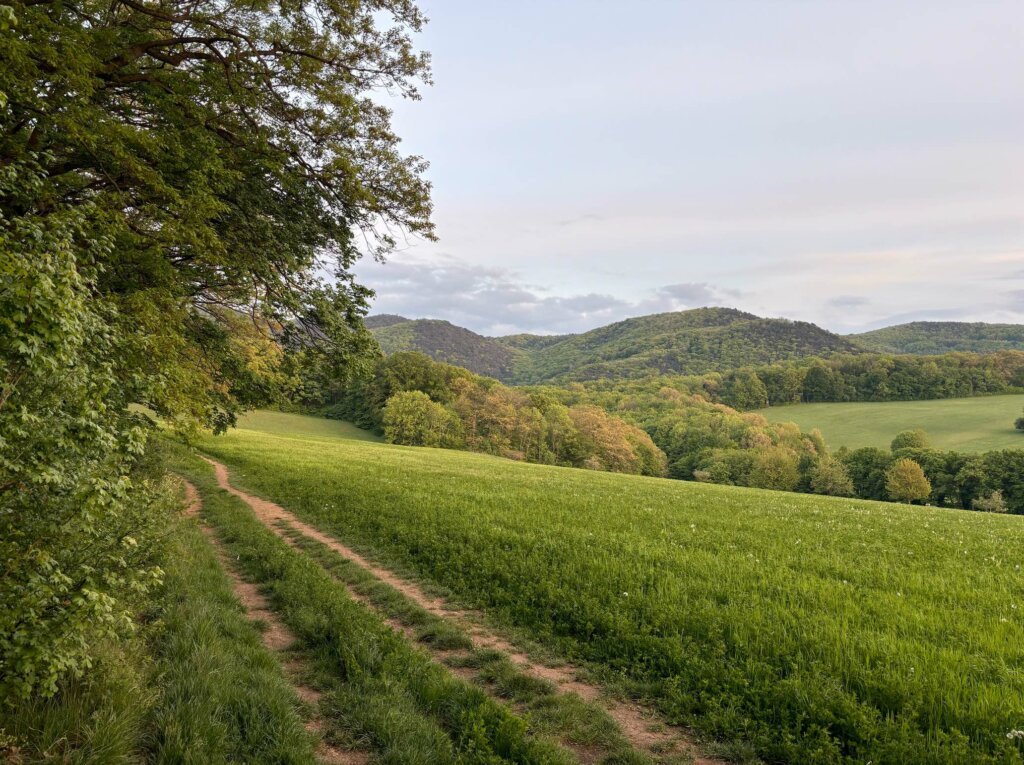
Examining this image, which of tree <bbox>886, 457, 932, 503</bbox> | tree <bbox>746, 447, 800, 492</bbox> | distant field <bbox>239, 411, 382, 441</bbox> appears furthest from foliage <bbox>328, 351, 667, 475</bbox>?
tree <bbox>886, 457, 932, 503</bbox>

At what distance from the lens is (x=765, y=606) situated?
7.93m

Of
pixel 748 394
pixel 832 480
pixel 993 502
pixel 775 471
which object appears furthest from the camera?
pixel 748 394

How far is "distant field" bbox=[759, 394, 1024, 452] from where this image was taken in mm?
90675

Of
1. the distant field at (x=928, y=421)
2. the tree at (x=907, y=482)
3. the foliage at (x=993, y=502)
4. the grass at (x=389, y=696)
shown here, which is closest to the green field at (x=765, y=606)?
the grass at (x=389, y=696)

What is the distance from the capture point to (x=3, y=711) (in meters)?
4.05

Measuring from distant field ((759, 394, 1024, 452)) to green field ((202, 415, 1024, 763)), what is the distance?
9808 cm

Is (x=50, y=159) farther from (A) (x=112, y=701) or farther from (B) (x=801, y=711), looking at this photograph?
(B) (x=801, y=711)

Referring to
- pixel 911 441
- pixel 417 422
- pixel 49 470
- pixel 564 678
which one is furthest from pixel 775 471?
pixel 49 470

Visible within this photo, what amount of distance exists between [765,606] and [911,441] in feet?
342

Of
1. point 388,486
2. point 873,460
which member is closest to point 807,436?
point 873,460

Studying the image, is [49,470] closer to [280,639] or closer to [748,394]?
[280,639]

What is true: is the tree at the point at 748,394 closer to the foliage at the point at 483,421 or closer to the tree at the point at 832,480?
the foliage at the point at 483,421

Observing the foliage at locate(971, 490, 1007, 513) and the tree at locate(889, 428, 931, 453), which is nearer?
the foliage at locate(971, 490, 1007, 513)

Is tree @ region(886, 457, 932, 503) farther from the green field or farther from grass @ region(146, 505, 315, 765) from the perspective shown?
grass @ region(146, 505, 315, 765)
